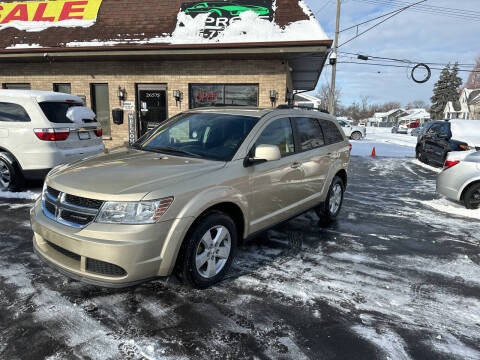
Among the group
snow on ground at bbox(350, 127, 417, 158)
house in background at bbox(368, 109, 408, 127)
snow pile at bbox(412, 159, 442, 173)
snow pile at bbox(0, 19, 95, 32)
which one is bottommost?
snow pile at bbox(412, 159, 442, 173)

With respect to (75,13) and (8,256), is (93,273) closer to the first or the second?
(8,256)

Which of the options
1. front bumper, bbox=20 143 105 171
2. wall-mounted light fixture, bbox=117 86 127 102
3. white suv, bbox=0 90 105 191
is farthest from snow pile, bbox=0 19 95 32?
front bumper, bbox=20 143 105 171

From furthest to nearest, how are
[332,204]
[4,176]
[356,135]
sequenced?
1. [356,135]
2. [4,176]
3. [332,204]

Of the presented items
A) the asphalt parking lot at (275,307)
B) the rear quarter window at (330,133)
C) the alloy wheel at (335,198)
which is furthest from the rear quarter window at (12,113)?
the alloy wheel at (335,198)

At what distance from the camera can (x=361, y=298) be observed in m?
3.11

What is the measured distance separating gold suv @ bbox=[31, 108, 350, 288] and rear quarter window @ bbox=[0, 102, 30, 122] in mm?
3265

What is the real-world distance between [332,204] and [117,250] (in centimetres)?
385

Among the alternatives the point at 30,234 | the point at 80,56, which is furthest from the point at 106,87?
the point at 30,234

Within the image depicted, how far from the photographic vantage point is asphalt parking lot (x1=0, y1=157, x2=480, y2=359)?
2.38m

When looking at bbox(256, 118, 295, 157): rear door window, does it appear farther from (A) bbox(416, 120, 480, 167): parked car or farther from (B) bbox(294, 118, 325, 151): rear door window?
(A) bbox(416, 120, 480, 167): parked car

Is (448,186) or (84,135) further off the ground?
(84,135)

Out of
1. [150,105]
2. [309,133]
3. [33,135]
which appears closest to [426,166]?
[309,133]

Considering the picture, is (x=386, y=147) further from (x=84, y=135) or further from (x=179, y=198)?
(x=179, y=198)

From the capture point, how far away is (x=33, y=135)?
574 cm
